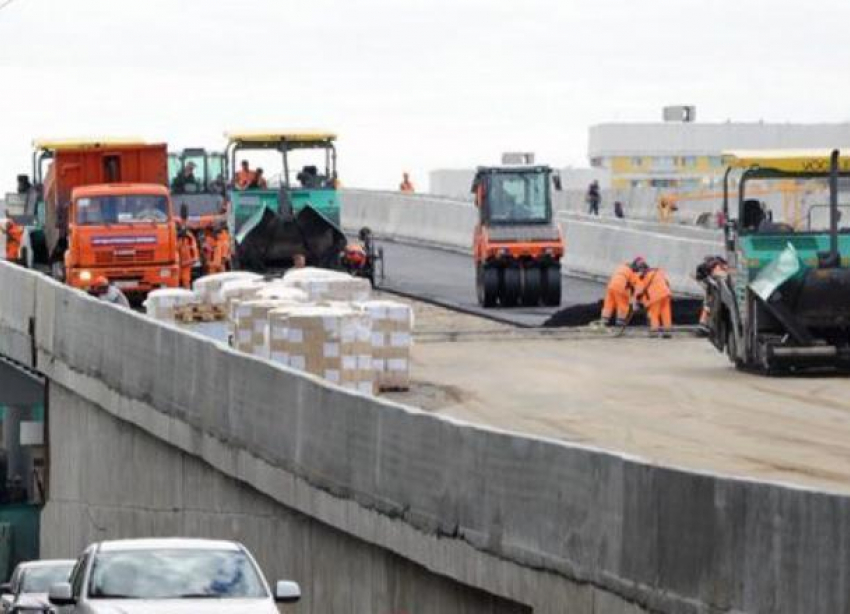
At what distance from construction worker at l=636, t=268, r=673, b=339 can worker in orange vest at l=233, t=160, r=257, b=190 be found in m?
10.5

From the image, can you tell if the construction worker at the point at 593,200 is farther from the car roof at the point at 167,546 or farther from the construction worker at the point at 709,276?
the car roof at the point at 167,546

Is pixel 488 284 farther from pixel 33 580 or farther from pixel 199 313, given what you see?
pixel 33 580

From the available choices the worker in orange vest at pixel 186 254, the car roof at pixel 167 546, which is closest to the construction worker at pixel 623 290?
the worker in orange vest at pixel 186 254

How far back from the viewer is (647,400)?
107 feet

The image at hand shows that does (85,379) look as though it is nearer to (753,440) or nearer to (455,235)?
(753,440)

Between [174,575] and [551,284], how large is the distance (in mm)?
33254

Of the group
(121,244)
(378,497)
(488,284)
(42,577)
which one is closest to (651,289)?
(488,284)

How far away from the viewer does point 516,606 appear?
18.5 metres

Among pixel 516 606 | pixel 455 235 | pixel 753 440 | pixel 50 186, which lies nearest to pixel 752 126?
pixel 455 235

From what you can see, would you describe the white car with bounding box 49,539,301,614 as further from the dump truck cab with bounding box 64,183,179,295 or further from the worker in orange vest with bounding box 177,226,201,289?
the worker in orange vest with bounding box 177,226,201,289

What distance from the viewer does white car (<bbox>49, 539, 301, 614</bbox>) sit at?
17.9m

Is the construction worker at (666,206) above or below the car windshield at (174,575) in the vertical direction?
below

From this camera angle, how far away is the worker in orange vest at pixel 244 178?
53375 mm

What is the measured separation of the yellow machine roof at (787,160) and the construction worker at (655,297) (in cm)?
1038
